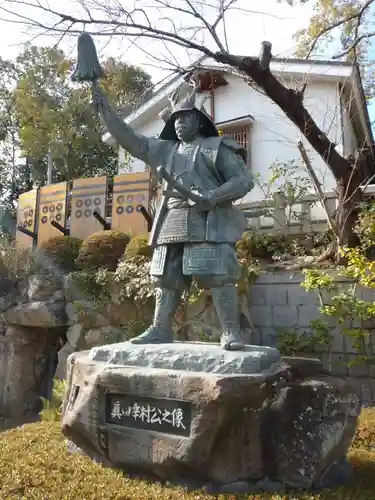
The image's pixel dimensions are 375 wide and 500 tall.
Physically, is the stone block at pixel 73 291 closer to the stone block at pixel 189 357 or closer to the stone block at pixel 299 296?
the stone block at pixel 299 296

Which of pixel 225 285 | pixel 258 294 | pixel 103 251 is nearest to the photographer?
pixel 225 285

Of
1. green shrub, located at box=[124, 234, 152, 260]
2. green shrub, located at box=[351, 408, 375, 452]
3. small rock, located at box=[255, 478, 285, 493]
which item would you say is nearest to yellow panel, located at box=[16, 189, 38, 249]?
green shrub, located at box=[124, 234, 152, 260]

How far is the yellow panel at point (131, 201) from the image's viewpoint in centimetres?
971

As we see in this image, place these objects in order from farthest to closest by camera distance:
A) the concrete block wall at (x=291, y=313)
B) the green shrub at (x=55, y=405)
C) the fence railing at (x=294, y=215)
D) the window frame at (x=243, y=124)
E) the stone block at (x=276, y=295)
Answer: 1. the window frame at (x=243, y=124)
2. the fence railing at (x=294, y=215)
3. the stone block at (x=276, y=295)
4. the concrete block wall at (x=291, y=313)
5. the green shrub at (x=55, y=405)

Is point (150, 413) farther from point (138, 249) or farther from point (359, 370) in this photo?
point (138, 249)

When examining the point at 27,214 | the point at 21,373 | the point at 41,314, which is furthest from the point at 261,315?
the point at 27,214

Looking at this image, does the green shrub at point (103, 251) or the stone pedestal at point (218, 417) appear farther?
the green shrub at point (103, 251)

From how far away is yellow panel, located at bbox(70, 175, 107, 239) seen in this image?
10648mm

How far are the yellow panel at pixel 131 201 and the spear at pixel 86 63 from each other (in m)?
6.05

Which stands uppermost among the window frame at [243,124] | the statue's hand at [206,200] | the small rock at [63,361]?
the window frame at [243,124]

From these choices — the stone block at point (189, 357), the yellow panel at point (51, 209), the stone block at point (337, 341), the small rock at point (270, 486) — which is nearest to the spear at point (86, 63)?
the stone block at point (189, 357)

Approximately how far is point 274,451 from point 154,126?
11854mm

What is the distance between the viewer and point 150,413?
10.2 feet

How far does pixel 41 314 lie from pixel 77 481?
4.99 meters
